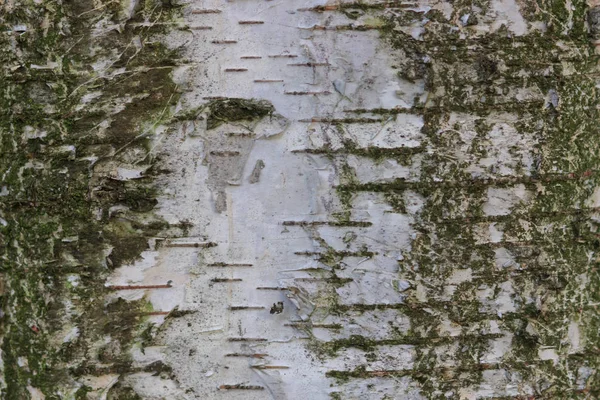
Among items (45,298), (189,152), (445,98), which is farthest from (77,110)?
(445,98)

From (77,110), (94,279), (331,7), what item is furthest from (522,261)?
(77,110)

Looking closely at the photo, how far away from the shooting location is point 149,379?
183 cm

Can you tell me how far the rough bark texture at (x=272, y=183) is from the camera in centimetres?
180

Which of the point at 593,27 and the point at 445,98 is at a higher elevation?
the point at 593,27

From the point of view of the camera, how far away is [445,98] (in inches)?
71.1

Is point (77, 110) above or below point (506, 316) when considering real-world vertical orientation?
above

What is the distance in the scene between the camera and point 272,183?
1.81 metres

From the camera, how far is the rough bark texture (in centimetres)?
180

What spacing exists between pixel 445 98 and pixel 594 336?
121 centimetres

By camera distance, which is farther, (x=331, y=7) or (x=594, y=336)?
(x=594, y=336)

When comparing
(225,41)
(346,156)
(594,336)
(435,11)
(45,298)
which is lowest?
(594,336)

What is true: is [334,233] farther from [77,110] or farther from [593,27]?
[593,27]

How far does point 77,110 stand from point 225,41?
0.67 m

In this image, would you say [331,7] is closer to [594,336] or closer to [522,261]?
[522,261]
